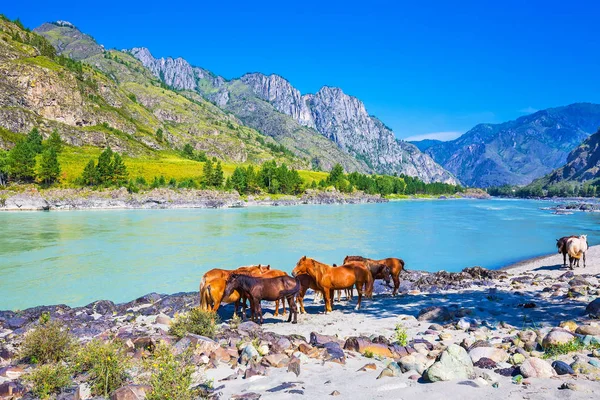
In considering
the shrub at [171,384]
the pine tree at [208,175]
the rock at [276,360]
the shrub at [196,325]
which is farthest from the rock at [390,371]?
the pine tree at [208,175]

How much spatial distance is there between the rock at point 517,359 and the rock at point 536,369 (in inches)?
28.3

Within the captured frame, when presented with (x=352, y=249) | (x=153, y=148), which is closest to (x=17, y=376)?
(x=352, y=249)

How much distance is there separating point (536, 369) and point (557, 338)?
2.16 metres

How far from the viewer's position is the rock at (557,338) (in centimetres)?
861

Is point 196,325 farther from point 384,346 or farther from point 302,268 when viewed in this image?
point 384,346

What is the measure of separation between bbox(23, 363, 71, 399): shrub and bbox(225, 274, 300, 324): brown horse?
18.0 feet

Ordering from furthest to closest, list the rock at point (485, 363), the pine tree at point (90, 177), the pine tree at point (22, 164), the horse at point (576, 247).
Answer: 1. the pine tree at point (90, 177)
2. the pine tree at point (22, 164)
3. the horse at point (576, 247)
4. the rock at point (485, 363)

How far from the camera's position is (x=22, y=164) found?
111 m

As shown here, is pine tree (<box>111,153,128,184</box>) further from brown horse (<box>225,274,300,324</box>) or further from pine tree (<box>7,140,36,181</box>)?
brown horse (<box>225,274,300,324</box>)

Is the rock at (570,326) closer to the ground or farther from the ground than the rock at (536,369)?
closer to the ground

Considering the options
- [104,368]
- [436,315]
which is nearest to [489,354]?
[436,315]

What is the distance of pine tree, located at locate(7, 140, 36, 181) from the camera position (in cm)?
11032

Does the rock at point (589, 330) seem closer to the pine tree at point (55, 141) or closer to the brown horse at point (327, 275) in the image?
the brown horse at point (327, 275)

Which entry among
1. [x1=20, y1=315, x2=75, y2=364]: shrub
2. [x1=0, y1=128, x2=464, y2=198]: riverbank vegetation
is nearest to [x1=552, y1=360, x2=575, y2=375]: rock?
[x1=20, y1=315, x2=75, y2=364]: shrub
